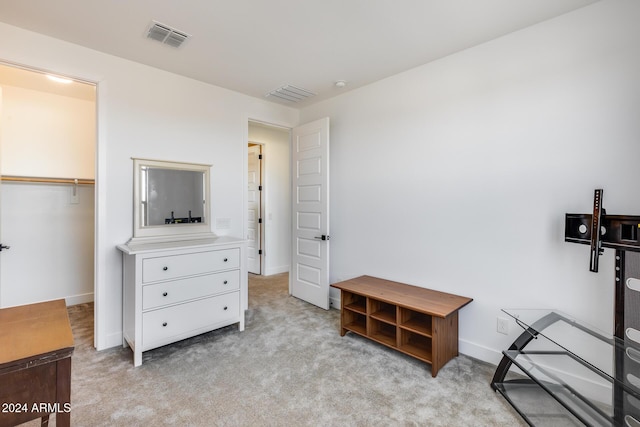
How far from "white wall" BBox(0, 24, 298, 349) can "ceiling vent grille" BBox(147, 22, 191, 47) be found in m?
0.61

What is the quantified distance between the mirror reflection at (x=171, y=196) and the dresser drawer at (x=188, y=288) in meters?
0.73

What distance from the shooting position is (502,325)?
90.6 inches

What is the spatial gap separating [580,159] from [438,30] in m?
1.35

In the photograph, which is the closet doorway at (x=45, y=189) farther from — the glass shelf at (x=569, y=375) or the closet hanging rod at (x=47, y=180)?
the glass shelf at (x=569, y=375)

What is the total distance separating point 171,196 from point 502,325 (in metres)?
3.22

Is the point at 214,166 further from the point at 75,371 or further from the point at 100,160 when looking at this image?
the point at 75,371

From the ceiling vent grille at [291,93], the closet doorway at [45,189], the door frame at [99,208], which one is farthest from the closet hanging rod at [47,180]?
the ceiling vent grille at [291,93]

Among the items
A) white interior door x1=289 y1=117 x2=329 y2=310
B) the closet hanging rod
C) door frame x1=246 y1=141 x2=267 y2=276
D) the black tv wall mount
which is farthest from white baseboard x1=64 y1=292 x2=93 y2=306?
the black tv wall mount

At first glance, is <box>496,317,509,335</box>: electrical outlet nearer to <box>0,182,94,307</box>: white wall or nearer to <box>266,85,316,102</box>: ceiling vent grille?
<box>266,85,316,102</box>: ceiling vent grille

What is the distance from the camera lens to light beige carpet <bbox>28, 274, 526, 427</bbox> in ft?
5.76

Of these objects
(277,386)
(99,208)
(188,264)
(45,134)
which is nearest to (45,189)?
(45,134)

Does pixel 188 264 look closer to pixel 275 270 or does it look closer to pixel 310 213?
pixel 310 213

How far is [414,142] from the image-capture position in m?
2.82

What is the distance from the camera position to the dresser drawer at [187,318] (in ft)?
7.78
